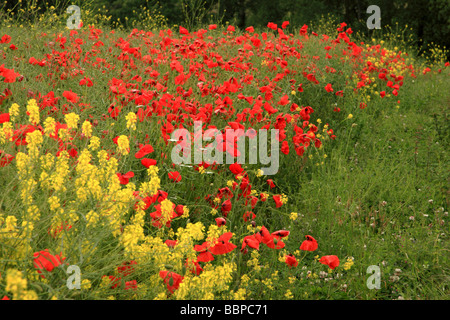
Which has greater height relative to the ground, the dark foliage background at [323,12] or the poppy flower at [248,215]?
the dark foliage background at [323,12]

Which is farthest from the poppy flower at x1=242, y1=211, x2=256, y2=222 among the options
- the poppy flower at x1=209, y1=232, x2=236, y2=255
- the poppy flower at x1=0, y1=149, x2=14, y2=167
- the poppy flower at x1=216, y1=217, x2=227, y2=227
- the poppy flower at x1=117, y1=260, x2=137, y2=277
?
the poppy flower at x1=0, y1=149, x2=14, y2=167

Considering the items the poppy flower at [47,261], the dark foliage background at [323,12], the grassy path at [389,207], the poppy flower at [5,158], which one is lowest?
the grassy path at [389,207]

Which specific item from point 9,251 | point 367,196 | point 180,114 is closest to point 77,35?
point 180,114

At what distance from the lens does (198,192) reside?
2678mm

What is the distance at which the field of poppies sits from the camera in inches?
63.5

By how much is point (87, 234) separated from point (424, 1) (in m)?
13.9

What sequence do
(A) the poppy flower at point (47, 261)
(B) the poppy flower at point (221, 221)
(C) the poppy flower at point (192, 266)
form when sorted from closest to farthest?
(A) the poppy flower at point (47, 261), (C) the poppy flower at point (192, 266), (B) the poppy flower at point (221, 221)

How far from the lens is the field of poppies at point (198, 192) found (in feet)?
5.29

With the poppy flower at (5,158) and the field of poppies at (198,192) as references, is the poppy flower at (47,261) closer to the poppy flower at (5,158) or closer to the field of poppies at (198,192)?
the field of poppies at (198,192)

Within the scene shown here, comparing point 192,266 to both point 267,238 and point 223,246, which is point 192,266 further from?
point 267,238

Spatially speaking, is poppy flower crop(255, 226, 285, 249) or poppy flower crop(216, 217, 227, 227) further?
poppy flower crop(216, 217, 227, 227)

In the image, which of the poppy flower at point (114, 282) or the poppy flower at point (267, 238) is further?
the poppy flower at point (267, 238)

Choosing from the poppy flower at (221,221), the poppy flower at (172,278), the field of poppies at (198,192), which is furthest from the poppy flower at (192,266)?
the poppy flower at (221,221)

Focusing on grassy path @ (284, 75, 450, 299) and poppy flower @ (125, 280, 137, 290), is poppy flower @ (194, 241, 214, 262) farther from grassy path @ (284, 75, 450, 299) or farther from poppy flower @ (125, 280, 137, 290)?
grassy path @ (284, 75, 450, 299)
